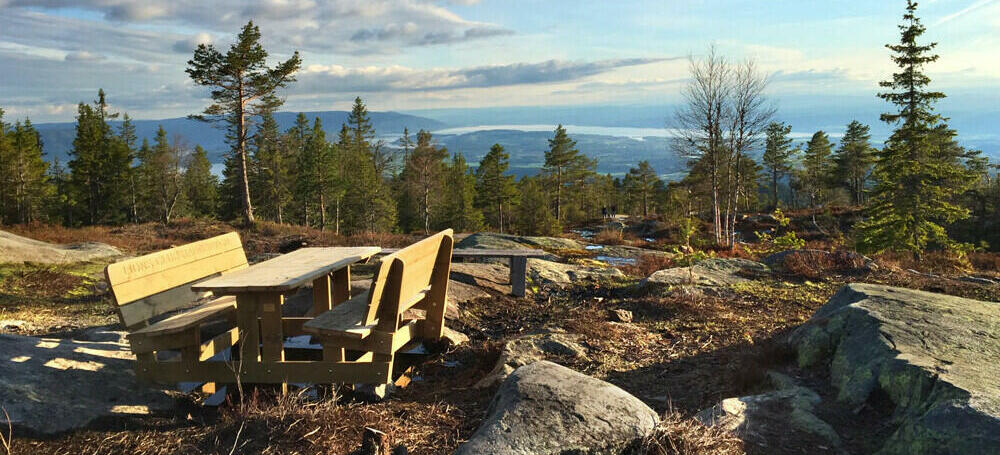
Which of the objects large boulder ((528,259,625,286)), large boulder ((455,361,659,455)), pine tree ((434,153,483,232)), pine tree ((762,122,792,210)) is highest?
pine tree ((762,122,792,210))

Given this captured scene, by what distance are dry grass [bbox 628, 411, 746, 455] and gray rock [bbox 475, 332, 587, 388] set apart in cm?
167

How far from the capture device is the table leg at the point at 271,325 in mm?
4012

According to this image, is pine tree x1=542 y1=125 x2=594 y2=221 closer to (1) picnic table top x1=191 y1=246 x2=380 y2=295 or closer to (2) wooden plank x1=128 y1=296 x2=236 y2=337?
(1) picnic table top x1=191 y1=246 x2=380 y2=295

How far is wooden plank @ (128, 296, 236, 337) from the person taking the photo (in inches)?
152

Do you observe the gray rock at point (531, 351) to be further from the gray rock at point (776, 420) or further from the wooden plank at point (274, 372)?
the gray rock at point (776, 420)

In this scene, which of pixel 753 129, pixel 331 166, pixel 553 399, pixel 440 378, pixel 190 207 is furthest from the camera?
pixel 190 207

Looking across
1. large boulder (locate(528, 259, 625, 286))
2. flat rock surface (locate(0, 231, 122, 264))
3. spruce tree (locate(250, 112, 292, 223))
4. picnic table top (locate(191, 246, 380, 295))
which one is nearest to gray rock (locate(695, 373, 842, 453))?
picnic table top (locate(191, 246, 380, 295))

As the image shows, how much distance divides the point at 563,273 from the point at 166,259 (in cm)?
652

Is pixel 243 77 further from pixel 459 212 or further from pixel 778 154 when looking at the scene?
pixel 778 154

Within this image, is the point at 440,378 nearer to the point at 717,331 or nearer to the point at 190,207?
the point at 717,331

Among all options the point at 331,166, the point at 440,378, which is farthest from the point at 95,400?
the point at 331,166

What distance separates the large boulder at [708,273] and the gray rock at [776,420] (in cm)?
451

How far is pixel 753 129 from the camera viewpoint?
942 inches

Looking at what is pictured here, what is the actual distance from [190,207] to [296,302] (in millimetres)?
70875
